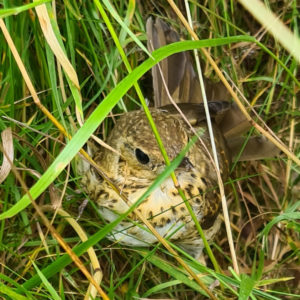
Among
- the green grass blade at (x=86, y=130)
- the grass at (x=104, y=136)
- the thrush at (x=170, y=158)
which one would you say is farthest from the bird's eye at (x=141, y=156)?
the green grass blade at (x=86, y=130)

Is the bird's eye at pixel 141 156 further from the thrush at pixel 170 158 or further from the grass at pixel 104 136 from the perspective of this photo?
the grass at pixel 104 136

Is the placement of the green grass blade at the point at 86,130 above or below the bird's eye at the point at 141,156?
above

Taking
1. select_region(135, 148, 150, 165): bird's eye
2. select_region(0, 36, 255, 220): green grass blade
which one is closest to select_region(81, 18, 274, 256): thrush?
select_region(135, 148, 150, 165): bird's eye

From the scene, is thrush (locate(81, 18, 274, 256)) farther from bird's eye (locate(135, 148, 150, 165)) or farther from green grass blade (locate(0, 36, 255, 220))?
green grass blade (locate(0, 36, 255, 220))

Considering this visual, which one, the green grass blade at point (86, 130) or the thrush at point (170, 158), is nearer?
the green grass blade at point (86, 130)

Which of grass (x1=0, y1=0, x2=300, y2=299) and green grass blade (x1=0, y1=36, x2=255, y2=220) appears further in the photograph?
grass (x1=0, y1=0, x2=300, y2=299)

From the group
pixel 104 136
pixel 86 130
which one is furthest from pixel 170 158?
pixel 104 136

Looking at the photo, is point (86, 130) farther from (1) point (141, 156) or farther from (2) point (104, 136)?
(2) point (104, 136)
